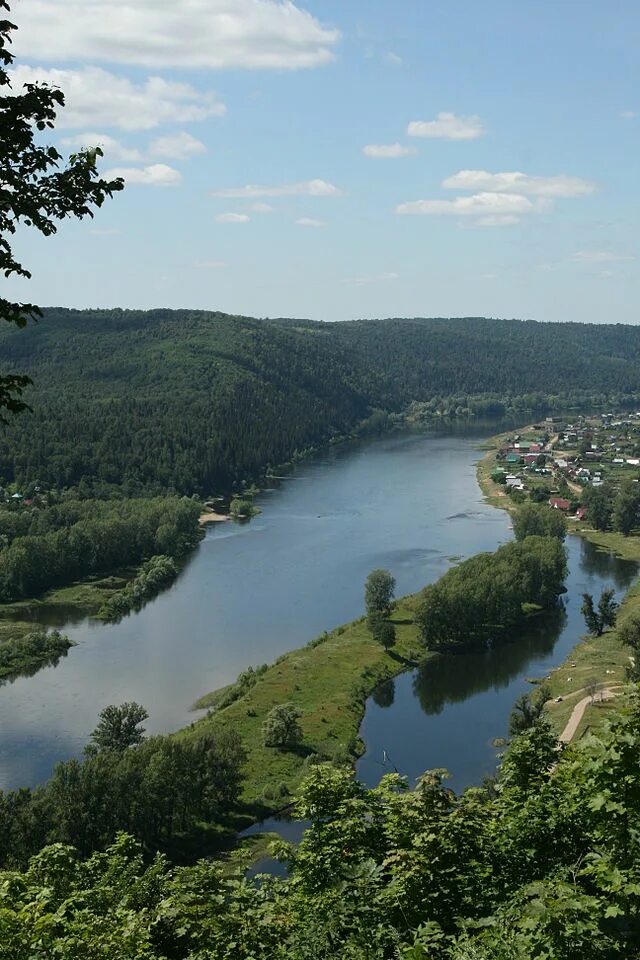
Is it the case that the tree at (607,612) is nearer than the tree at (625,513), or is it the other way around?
the tree at (607,612)

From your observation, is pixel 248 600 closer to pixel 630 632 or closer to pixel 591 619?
pixel 591 619

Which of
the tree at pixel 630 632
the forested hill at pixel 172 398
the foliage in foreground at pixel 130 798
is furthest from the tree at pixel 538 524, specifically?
the foliage in foreground at pixel 130 798

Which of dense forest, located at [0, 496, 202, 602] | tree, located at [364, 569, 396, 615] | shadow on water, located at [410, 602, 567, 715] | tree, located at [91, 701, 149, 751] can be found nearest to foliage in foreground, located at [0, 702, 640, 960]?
tree, located at [91, 701, 149, 751]

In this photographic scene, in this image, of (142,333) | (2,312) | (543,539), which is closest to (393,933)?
(2,312)

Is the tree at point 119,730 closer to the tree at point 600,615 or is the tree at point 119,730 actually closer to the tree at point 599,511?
the tree at point 600,615

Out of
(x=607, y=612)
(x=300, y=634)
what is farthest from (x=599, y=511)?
(x=300, y=634)

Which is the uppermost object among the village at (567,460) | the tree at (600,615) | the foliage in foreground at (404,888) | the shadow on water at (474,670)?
the foliage in foreground at (404,888)

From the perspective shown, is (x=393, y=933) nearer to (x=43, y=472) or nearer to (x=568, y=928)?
(x=568, y=928)

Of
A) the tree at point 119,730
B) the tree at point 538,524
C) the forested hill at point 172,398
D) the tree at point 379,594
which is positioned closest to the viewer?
the tree at point 119,730
